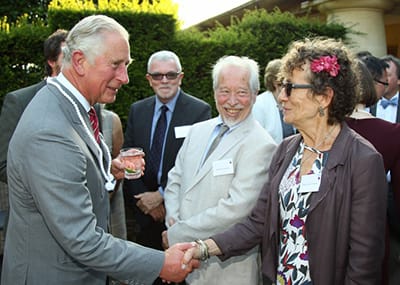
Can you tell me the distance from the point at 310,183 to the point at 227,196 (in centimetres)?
76

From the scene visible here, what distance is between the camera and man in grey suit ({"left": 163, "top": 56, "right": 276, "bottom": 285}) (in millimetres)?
3021

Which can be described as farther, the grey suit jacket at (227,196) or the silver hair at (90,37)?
the grey suit jacket at (227,196)

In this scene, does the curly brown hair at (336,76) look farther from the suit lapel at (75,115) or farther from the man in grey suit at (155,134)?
the man in grey suit at (155,134)

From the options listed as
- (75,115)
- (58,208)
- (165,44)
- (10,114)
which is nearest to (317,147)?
(75,115)

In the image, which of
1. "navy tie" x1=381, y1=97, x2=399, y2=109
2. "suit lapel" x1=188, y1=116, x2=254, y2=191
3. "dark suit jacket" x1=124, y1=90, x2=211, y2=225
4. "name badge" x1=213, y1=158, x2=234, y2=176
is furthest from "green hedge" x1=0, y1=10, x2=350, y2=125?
"name badge" x1=213, y1=158, x2=234, y2=176

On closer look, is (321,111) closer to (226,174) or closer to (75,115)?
(226,174)

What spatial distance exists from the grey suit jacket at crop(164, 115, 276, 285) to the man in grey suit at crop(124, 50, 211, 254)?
1240 mm

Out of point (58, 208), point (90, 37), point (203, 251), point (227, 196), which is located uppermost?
point (90, 37)

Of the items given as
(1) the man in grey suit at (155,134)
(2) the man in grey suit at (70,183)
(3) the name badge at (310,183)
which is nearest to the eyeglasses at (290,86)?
(3) the name badge at (310,183)

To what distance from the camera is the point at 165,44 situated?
6.75 meters

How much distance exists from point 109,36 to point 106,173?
67cm

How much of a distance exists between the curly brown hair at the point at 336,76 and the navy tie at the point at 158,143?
7.25 ft

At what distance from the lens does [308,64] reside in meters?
2.58

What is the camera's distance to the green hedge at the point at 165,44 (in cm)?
625
